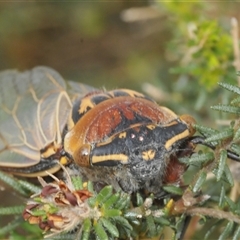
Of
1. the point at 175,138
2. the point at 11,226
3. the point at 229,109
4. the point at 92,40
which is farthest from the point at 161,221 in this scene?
the point at 92,40

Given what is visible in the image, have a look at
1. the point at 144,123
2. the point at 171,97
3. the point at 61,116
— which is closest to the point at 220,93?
the point at 171,97

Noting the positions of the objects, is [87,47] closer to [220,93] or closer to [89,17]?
[89,17]

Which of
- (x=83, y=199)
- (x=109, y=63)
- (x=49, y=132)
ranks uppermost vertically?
(x=83, y=199)


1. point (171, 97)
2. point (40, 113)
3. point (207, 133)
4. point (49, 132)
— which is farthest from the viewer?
point (171, 97)

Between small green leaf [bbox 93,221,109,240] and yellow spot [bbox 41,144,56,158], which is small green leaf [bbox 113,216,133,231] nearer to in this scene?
small green leaf [bbox 93,221,109,240]

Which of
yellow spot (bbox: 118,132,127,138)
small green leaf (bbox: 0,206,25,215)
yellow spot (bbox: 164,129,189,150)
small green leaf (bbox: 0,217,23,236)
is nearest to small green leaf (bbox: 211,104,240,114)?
yellow spot (bbox: 164,129,189,150)
